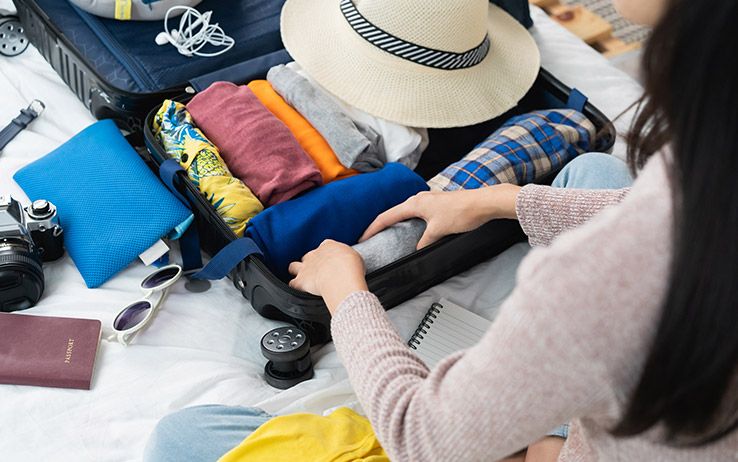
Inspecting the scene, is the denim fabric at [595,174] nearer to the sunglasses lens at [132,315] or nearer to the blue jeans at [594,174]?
the blue jeans at [594,174]

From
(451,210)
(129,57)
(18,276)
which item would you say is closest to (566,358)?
(451,210)

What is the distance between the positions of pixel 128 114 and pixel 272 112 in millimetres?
234

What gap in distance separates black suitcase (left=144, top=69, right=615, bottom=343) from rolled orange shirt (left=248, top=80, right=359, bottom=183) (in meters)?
→ 0.13

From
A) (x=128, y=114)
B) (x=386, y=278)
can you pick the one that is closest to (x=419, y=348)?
(x=386, y=278)

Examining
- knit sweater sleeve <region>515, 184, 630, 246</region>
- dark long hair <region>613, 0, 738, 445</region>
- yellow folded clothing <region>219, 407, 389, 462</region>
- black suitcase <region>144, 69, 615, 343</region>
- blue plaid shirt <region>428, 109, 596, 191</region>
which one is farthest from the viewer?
blue plaid shirt <region>428, 109, 596, 191</region>

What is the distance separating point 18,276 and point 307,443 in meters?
0.46

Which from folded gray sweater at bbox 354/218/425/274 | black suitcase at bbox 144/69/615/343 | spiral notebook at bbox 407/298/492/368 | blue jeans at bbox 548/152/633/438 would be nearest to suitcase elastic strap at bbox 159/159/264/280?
black suitcase at bbox 144/69/615/343

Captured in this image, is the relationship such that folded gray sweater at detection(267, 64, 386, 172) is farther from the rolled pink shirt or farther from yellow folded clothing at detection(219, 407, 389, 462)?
yellow folded clothing at detection(219, 407, 389, 462)

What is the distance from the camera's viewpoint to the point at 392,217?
1075mm

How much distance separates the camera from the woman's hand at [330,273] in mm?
821

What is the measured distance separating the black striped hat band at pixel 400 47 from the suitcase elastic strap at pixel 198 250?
1.12 feet

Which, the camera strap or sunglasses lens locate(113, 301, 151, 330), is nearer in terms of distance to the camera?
sunglasses lens locate(113, 301, 151, 330)

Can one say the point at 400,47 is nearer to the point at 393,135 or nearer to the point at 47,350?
the point at 393,135

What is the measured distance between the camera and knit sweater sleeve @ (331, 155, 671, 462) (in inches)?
19.2
